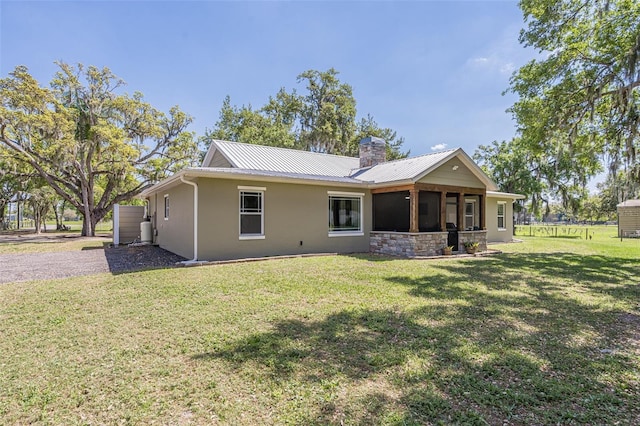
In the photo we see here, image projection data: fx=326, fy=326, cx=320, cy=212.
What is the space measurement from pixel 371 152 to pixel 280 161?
177 inches

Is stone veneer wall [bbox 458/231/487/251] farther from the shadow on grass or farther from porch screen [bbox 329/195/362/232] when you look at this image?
the shadow on grass

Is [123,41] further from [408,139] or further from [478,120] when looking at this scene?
[408,139]

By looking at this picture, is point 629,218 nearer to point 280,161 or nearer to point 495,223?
point 495,223

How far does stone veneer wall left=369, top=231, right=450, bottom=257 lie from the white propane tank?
10134mm

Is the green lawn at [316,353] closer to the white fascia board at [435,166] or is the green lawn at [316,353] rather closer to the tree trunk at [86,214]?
the white fascia board at [435,166]

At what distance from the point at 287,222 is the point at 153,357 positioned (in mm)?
7303

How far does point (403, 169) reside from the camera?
1202cm

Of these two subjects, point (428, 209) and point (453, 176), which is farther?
point (428, 209)

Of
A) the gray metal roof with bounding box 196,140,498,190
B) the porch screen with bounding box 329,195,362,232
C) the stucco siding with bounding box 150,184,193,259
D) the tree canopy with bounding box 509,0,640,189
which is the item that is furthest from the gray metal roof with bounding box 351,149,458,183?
the stucco siding with bounding box 150,184,193,259

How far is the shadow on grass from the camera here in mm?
2490

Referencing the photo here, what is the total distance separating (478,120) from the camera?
59.4ft

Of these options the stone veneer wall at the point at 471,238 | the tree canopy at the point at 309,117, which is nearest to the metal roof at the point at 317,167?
the stone veneer wall at the point at 471,238

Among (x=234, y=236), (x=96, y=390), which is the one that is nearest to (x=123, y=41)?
(x=234, y=236)

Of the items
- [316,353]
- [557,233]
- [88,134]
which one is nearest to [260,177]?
[316,353]
